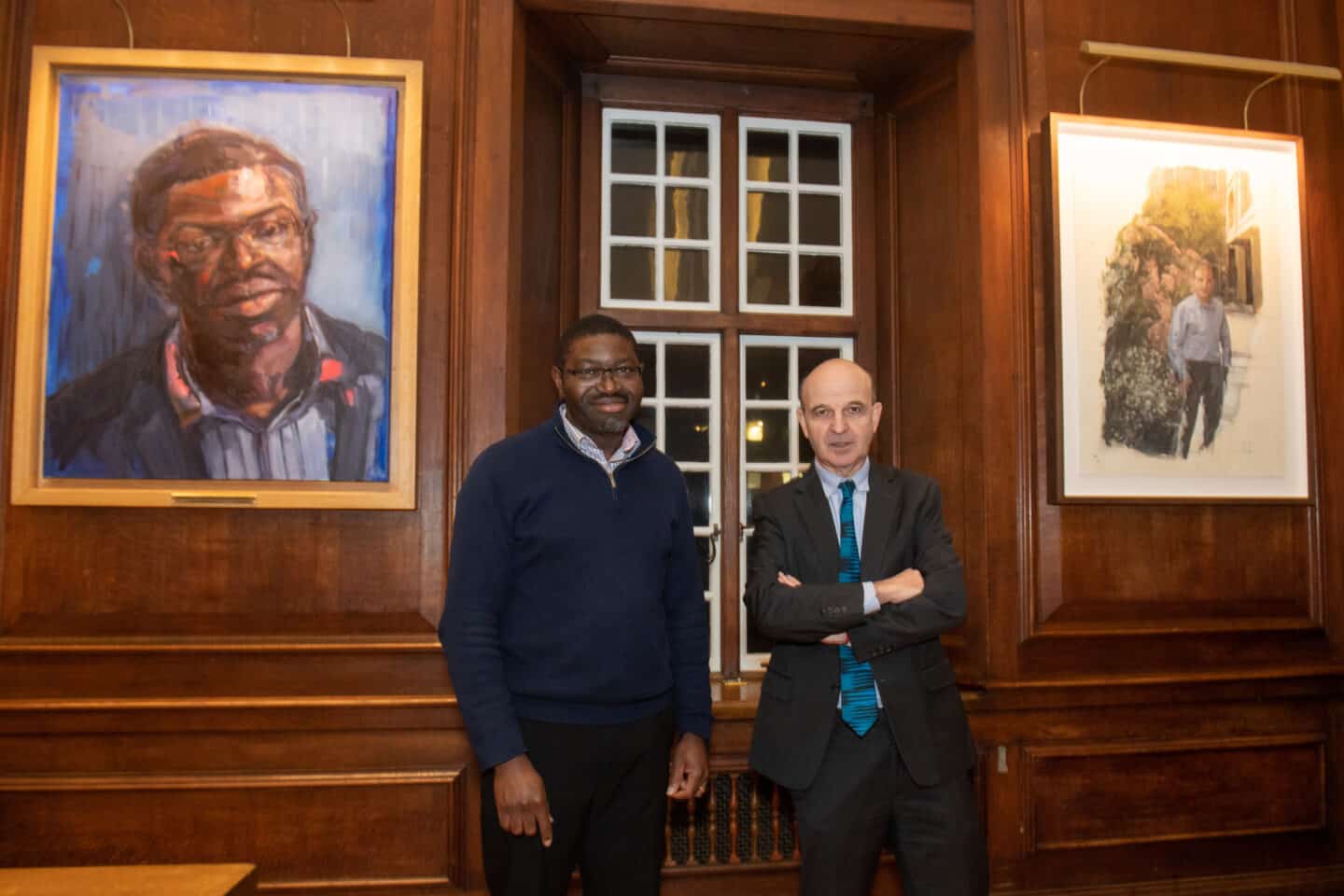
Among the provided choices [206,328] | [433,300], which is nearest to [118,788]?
[206,328]

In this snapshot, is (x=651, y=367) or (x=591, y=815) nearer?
(x=591, y=815)

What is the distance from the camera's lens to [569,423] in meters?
2.05

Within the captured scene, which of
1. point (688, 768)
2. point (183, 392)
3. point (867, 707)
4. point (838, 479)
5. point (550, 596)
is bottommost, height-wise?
point (688, 768)

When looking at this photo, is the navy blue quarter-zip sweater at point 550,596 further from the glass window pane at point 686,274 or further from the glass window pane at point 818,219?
the glass window pane at point 818,219

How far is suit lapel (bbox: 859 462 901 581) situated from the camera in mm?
2217

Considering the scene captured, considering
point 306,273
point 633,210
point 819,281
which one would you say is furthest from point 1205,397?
point 306,273

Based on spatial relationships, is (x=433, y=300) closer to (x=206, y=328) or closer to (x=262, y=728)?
(x=206, y=328)

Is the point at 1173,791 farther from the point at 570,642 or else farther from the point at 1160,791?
the point at 570,642

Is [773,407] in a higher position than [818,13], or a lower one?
lower

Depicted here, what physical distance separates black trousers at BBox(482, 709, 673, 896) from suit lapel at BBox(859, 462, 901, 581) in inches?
24.4

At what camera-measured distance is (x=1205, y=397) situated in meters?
3.25

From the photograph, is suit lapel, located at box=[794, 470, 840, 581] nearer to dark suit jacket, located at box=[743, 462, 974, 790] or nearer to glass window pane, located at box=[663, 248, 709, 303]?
dark suit jacket, located at box=[743, 462, 974, 790]

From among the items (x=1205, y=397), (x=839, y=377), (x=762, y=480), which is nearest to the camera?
(x=839, y=377)

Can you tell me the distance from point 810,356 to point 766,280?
1.17 ft
